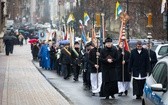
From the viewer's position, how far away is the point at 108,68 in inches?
642

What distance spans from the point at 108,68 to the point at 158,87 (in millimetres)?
7035

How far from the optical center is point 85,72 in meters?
20.6

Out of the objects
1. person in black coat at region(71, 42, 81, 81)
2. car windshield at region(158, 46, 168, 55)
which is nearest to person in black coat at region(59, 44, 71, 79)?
person in black coat at region(71, 42, 81, 81)

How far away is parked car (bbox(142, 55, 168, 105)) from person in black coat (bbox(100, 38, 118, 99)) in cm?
479

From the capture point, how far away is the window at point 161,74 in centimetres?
999

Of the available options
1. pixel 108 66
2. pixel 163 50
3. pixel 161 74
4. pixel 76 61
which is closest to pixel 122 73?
pixel 108 66

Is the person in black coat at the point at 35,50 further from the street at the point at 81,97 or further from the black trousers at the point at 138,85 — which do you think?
the black trousers at the point at 138,85

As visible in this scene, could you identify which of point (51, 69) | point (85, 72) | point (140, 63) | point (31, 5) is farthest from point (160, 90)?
point (31, 5)

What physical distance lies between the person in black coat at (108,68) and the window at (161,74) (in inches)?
197

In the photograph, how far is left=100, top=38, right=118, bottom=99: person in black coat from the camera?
53.1ft

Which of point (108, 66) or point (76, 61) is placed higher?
point (108, 66)

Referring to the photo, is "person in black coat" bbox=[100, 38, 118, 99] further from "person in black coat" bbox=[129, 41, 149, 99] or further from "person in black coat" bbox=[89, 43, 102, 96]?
"person in black coat" bbox=[89, 43, 102, 96]

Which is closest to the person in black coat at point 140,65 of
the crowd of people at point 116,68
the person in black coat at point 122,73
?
the crowd of people at point 116,68

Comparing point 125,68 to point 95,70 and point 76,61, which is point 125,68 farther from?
point 76,61
